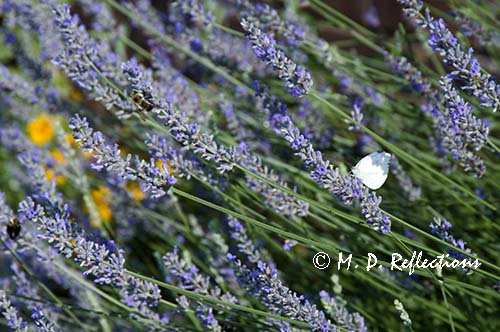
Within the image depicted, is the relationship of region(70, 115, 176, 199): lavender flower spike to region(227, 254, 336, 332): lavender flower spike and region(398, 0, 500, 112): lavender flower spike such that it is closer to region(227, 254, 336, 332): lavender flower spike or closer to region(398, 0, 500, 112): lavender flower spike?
region(227, 254, 336, 332): lavender flower spike

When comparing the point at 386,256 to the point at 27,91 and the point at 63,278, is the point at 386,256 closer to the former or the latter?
the point at 63,278

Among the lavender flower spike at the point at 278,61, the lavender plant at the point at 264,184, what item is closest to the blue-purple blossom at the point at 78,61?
the lavender plant at the point at 264,184

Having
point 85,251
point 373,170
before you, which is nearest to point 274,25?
point 373,170

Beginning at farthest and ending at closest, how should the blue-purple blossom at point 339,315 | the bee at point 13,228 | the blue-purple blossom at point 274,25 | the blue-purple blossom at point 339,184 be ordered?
the blue-purple blossom at point 274,25 < the bee at point 13,228 < the blue-purple blossom at point 339,315 < the blue-purple blossom at point 339,184

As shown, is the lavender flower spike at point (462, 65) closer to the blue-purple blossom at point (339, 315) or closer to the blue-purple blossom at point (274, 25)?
the blue-purple blossom at point (339, 315)

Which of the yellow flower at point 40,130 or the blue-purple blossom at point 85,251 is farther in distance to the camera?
the yellow flower at point 40,130

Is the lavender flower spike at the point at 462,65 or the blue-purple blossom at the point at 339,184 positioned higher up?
the lavender flower spike at the point at 462,65

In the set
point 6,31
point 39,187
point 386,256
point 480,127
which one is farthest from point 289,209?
point 6,31
